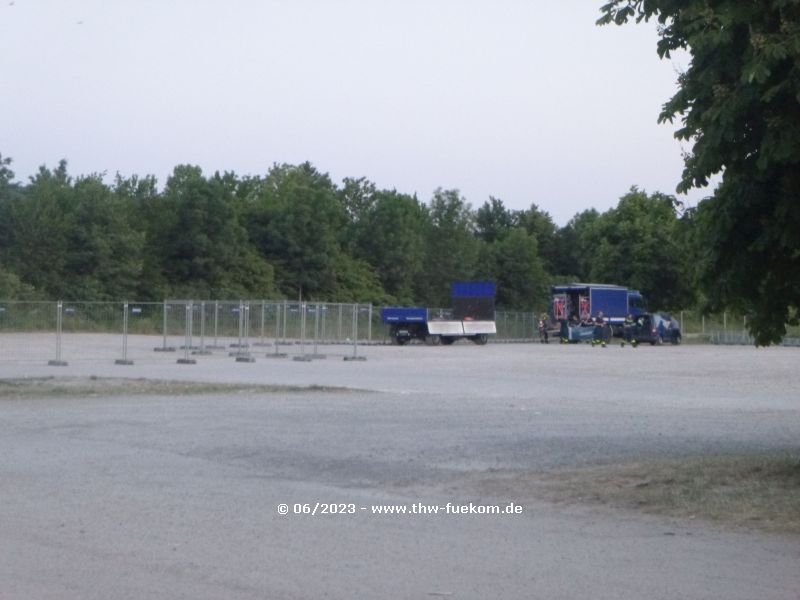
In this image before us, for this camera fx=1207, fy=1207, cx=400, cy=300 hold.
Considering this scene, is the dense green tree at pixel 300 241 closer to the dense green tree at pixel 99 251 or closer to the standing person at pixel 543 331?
the dense green tree at pixel 99 251

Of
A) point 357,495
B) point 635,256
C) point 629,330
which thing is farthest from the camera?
point 635,256

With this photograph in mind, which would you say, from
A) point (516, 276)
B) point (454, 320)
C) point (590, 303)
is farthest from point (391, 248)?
point (454, 320)

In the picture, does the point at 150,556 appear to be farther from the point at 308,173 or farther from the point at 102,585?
the point at 308,173

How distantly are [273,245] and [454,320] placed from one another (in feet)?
80.3

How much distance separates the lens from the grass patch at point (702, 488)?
11555 mm

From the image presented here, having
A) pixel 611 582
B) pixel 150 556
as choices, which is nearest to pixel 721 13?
pixel 611 582

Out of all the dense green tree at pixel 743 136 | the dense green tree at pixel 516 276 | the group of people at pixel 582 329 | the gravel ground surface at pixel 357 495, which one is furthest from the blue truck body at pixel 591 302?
the dense green tree at pixel 743 136

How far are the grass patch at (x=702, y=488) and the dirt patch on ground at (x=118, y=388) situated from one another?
14097 mm

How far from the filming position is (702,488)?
1277cm

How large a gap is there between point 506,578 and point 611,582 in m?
0.78

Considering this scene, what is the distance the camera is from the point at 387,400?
2508 centimetres

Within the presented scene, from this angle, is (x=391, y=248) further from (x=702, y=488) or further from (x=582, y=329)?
(x=702, y=488)

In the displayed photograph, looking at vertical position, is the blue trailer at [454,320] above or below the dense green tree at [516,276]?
below

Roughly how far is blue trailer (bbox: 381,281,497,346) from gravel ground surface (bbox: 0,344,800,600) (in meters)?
35.4
